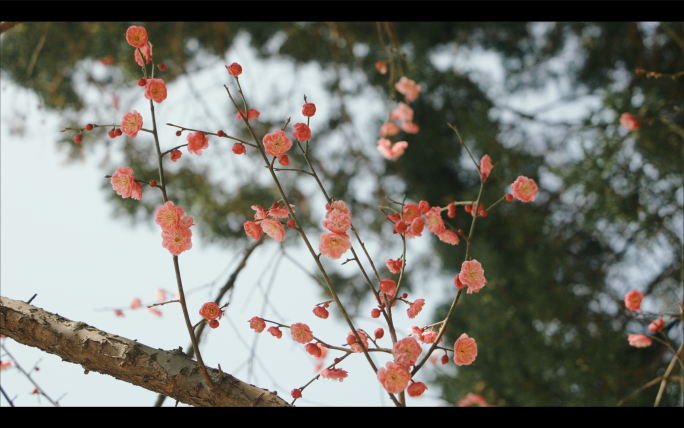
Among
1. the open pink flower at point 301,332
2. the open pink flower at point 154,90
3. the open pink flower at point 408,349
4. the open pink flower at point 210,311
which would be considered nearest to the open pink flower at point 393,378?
the open pink flower at point 408,349

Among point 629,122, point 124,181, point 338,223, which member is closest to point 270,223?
point 338,223

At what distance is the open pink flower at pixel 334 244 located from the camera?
0.54 metres

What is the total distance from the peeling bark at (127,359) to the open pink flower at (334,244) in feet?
0.63

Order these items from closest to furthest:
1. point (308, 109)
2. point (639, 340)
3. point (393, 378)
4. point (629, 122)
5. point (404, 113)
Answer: point (393, 378) → point (308, 109) → point (639, 340) → point (629, 122) → point (404, 113)

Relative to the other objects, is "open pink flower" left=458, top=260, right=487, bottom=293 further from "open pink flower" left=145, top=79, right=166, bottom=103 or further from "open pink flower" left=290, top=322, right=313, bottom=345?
"open pink flower" left=145, top=79, right=166, bottom=103

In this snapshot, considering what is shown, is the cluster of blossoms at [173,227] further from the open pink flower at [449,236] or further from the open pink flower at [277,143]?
the open pink flower at [449,236]

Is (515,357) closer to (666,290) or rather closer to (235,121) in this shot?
(666,290)

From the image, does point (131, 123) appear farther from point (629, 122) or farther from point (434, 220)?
point (629, 122)

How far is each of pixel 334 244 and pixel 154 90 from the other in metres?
0.33

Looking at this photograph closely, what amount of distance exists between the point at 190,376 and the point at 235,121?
1.78 meters

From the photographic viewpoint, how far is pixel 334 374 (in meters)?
0.59

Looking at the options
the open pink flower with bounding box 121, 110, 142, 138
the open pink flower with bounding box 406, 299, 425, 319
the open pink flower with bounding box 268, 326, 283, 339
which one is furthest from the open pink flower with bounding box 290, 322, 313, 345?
the open pink flower with bounding box 121, 110, 142, 138

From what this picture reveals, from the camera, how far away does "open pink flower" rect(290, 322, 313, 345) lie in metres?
0.59
